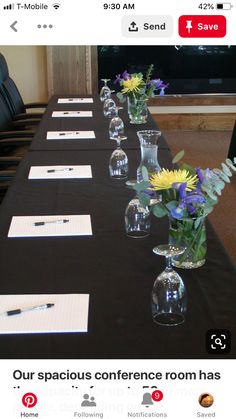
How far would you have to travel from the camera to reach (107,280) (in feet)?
Result: 5.09

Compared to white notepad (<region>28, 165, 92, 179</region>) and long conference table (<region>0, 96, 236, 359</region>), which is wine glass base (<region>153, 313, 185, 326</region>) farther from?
white notepad (<region>28, 165, 92, 179</region>)

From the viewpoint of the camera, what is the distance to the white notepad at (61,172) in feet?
8.24

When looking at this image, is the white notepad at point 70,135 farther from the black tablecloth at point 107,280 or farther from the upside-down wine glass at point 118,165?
the black tablecloth at point 107,280

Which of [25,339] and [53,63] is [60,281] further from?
[53,63]

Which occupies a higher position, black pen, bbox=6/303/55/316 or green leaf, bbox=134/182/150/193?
green leaf, bbox=134/182/150/193

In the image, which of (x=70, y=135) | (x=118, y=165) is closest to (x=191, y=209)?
(x=118, y=165)

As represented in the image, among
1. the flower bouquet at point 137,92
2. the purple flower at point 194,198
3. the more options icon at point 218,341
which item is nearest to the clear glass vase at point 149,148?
the purple flower at point 194,198

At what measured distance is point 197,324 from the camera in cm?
134

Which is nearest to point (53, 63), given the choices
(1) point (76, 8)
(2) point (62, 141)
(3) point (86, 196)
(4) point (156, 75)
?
(4) point (156, 75)

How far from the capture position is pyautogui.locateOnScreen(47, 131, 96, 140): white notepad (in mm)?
3297

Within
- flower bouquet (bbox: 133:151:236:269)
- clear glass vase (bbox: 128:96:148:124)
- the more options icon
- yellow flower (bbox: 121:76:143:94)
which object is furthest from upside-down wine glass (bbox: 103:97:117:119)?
the more options icon

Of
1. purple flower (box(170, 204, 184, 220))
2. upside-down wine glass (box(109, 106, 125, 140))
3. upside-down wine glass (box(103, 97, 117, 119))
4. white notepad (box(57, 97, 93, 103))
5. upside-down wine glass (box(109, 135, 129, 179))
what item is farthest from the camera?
white notepad (box(57, 97, 93, 103))
